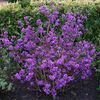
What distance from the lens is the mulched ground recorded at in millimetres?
4535

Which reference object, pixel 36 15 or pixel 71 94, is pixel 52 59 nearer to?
pixel 71 94

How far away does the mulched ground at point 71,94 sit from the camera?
179 inches

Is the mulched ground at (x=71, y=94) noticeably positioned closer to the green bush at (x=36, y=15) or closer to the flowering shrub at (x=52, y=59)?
the flowering shrub at (x=52, y=59)

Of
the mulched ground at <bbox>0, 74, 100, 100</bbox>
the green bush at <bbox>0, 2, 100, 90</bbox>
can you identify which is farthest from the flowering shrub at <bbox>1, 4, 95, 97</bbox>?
the green bush at <bbox>0, 2, 100, 90</bbox>

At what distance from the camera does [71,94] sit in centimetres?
459

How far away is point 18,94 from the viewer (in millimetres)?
4637

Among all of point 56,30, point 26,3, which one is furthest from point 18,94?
point 26,3

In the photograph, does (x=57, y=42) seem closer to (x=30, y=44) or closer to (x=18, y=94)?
(x=30, y=44)

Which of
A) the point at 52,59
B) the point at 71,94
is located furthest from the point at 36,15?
the point at 71,94

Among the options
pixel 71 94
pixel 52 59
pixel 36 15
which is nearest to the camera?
pixel 52 59

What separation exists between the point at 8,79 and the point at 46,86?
85 cm

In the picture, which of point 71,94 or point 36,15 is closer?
point 71,94

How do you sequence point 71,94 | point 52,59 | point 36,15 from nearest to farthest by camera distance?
point 52,59 → point 71,94 → point 36,15

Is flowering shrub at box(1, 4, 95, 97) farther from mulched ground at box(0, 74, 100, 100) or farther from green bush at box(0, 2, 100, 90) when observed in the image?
green bush at box(0, 2, 100, 90)
